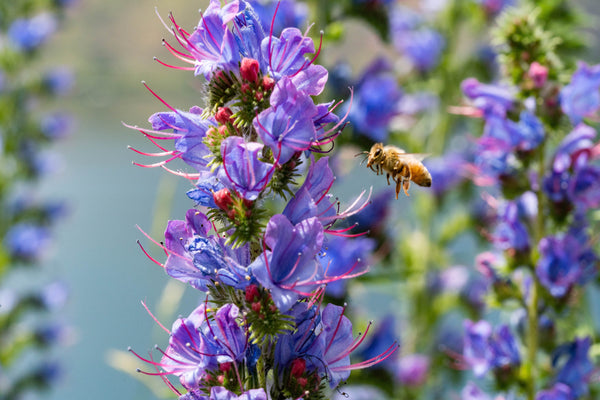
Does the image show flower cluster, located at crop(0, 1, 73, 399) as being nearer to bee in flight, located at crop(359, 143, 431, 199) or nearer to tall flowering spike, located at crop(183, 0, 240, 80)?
bee in flight, located at crop(359, 143, 431, 199)

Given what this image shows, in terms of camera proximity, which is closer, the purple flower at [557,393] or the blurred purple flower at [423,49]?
the purple flower at [557,393]

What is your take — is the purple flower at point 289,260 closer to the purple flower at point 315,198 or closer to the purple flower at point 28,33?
the purple flower at point 315,198

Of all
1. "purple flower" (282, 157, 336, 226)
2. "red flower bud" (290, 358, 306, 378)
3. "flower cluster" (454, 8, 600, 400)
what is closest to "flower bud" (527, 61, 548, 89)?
"flower cluster" (454, 8, 600, 400)

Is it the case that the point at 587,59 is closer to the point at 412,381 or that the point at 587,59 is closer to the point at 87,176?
the point at 412,381

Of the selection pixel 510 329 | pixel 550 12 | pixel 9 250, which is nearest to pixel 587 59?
pixel 550 12

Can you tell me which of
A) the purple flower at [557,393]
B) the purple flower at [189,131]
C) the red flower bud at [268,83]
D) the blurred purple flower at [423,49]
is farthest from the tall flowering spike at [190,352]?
the blurred purple flower at [423,49]

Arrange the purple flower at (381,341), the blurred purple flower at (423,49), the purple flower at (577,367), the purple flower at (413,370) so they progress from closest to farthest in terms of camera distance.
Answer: the purple flower at (577,367), the purple flower at (381,341), the purple flower at (413,370), the blurred purple flower at (423,49)
